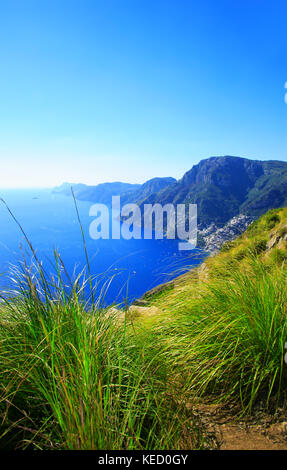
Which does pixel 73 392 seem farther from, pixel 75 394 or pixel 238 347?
pixel 238 347

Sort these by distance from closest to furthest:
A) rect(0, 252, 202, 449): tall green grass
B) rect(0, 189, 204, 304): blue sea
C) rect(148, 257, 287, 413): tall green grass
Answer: rect(0, 252, 202, 449): tall green grass < rect(148, 257, 287, 413): tall green grass < rect(0, 189, 204, 304): blue sea

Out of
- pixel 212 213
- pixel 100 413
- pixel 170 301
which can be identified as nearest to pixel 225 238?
pixel 170 301

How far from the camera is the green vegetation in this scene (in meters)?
1.25

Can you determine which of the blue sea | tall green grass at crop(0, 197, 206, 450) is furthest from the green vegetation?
the blue sea

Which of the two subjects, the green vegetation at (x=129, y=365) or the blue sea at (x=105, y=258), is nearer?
the green vegetation at (x=129, y=365)

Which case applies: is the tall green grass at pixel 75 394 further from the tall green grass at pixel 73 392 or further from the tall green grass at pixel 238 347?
the tall green grass at pixel 238 347

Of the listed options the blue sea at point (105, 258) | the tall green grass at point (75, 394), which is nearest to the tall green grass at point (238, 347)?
the tall green grass at point (75, 394)

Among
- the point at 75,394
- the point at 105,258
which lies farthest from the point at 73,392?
the point at 105,258

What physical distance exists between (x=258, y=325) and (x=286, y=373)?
398mm

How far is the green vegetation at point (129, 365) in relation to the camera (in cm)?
125

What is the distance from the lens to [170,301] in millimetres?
2742

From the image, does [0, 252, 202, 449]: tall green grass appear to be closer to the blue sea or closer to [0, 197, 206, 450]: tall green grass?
[0, 197, 206, 450]: tall green grass

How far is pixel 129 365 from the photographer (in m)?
1.73
